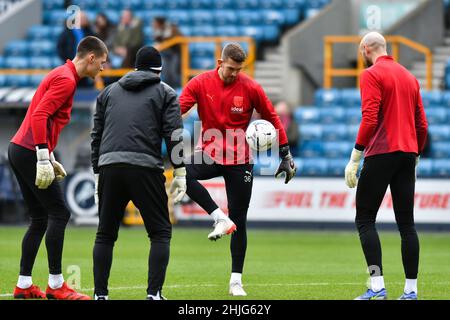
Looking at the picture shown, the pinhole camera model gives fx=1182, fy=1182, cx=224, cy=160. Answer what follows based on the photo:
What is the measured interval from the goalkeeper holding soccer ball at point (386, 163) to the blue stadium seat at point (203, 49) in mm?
14387

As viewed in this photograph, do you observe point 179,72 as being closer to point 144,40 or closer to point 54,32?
point 144,40

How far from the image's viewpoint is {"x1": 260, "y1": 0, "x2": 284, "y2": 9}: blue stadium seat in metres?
25.8

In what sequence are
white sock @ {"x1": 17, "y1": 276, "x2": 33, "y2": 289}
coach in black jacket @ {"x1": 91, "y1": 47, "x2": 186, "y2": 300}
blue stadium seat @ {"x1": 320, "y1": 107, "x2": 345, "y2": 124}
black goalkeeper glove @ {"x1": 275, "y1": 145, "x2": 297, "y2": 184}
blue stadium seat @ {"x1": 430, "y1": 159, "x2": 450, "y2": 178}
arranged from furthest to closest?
blue stadium seat @ {"x1": 320, "y1": 107, "x2": 345, "y2": 124} < blue stadium seat @ {"x1": 430, "y1": 159, "x2": 450, "y2": 178} < black goalkeeper glove @ {"x1": 275, "y1": 145, "x2": 297, "y2": 184} < white sock @ {"x1": 17, "y1": 276, "x2": 33, "y2": 289} < coach in black jacket @ {"x1": 91, "y1": 47, "x2": 186, "y2": 300}

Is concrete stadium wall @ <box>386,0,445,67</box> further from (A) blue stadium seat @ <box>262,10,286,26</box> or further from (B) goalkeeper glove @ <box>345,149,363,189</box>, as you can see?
(B) goalkeeper glove @ <box>345,149,363,189</box>

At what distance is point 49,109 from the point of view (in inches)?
399

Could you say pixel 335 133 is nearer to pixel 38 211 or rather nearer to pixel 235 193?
pixel 235 193

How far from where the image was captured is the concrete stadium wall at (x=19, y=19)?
26891 millimetres

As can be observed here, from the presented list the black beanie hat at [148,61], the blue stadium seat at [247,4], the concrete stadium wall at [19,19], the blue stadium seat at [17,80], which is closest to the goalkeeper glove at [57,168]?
the black beanie hat at [148,61]

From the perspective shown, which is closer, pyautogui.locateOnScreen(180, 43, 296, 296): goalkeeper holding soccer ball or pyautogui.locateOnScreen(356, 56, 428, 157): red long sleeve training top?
pyautogui.locateOnScreen(356, 56, 428, 157): red long sleeve training top

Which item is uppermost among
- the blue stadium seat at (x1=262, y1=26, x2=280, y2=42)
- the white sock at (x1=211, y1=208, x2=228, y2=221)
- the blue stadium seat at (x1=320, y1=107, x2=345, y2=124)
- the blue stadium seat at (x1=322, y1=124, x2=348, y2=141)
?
the blue stadium seat at (x1=262, y1=26, x2=280, y2=42)

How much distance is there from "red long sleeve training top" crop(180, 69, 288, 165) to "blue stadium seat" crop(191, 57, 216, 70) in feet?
42.7

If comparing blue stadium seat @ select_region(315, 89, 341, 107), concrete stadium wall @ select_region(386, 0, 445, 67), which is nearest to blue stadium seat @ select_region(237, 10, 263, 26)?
concrete stadium wall @ select_region(386, 0, 445, 67)

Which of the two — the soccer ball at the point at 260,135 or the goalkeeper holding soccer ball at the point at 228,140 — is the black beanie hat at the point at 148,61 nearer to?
the goalkeeper holding soccer ball at the point at 228,140

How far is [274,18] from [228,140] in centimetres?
1454
